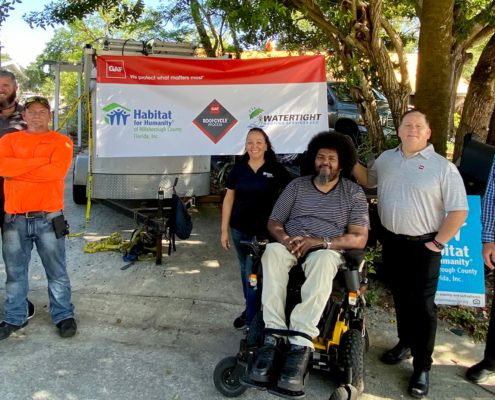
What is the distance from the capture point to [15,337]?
3.66m

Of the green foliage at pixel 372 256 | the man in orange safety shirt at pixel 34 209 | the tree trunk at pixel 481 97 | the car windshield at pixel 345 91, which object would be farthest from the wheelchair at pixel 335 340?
the tree trunk at pixel 481 97

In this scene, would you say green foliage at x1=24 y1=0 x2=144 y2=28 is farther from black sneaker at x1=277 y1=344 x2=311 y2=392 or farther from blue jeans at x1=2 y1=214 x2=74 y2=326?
black sneaker at x1=277 y1=344 x2=311 y2=392

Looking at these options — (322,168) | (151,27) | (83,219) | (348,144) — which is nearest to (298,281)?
(322,168)

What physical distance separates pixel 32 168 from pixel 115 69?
176 centimetres

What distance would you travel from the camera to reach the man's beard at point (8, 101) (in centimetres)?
369

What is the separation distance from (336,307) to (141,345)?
5.17 feet

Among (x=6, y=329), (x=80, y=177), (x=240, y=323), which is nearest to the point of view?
(x=6, y=329)

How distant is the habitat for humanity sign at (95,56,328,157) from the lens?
4.86 meters

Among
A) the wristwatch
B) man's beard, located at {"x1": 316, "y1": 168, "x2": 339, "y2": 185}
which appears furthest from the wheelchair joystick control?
the wristwatch

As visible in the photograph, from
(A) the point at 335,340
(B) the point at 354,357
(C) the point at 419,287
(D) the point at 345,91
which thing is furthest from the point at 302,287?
(D) the point at 345,91

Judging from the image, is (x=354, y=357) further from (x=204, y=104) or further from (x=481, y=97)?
(x=481, y=97)

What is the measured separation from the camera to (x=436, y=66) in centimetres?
460

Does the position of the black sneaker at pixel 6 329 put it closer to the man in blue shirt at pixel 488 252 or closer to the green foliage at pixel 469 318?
the man in blue shirt at pixel 488 252

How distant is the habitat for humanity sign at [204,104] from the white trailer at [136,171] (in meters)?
0.66
